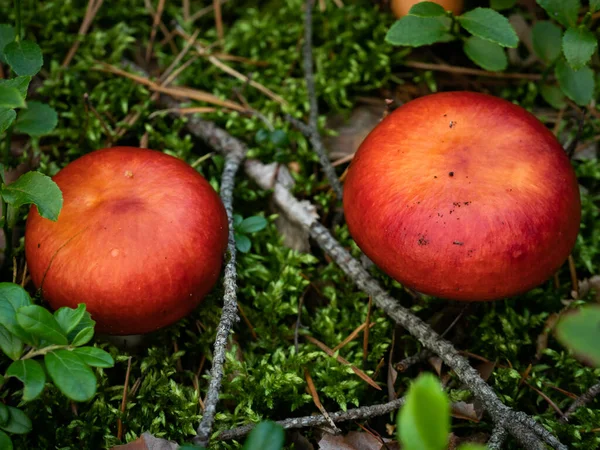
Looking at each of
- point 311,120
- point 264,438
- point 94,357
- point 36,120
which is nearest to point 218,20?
point 311,120

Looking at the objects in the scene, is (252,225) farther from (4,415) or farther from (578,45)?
(578,45)

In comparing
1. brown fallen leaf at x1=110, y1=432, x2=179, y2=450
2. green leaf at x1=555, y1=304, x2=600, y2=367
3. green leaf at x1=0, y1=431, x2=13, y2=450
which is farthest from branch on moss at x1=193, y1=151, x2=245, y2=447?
green leaf at x1=555, y1=304, x2=600, y2=367

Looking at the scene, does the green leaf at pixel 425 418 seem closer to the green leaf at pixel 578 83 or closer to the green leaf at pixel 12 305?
the green leaf at pixel 12 305

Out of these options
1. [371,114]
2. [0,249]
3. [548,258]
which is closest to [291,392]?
[548,258]

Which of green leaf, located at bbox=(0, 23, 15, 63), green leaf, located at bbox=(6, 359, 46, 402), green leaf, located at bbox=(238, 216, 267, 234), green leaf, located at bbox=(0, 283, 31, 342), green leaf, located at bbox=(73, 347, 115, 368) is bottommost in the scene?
green leaf, located at bbox=(238, 216, 267, 234)

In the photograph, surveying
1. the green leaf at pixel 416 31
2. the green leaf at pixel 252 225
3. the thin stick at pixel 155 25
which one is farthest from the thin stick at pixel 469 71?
the thin stick at pixel 155 25

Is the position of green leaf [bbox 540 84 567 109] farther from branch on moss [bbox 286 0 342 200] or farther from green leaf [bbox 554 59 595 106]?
branch on moss [bbox 286 0 342 200]
